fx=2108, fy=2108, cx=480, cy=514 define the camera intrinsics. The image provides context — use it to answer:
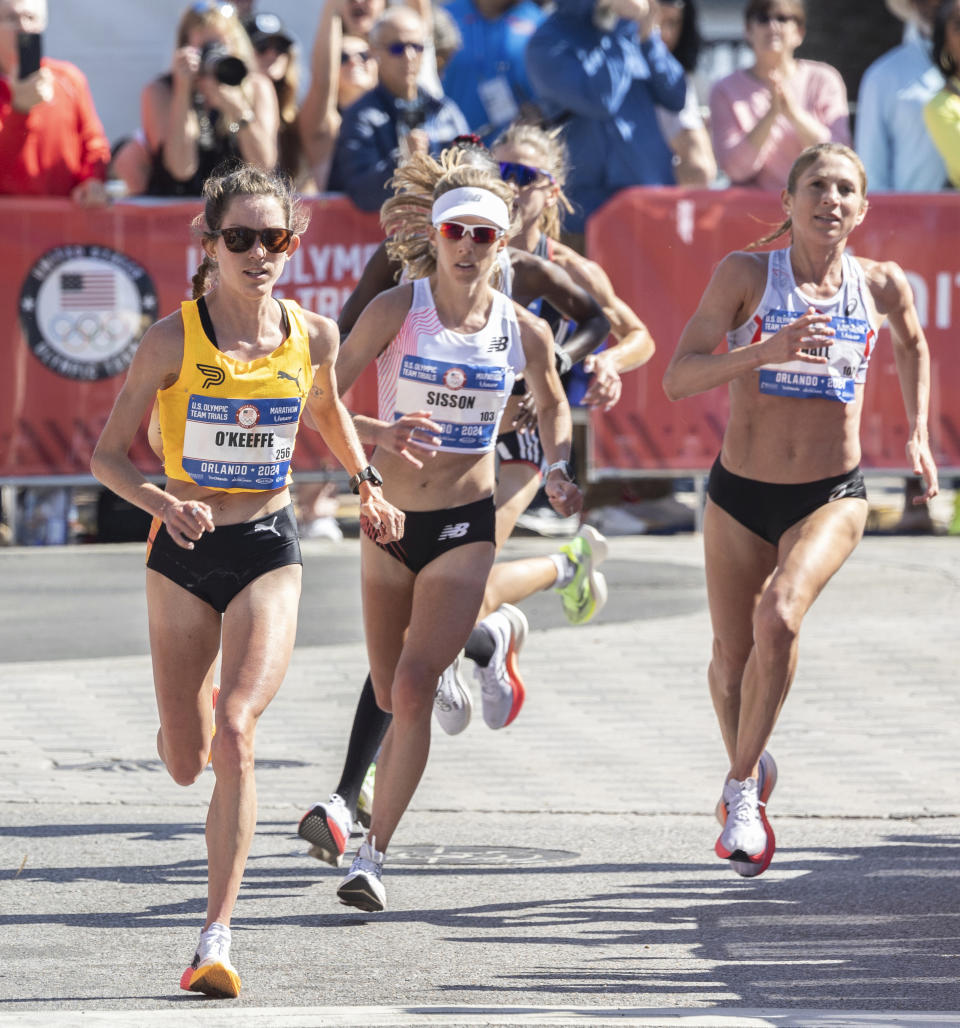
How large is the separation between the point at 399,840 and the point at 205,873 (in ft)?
2.37

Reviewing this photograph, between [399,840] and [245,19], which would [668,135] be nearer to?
[245,19]

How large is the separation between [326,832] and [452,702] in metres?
0.96

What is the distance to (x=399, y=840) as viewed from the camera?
6.80 meters

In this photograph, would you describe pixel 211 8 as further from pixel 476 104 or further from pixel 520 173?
pixel 520 173

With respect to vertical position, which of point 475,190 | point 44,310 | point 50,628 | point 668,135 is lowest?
point 50,628

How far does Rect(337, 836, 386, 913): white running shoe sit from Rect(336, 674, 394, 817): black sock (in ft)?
2.43

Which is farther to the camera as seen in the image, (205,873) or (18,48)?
(18,48)

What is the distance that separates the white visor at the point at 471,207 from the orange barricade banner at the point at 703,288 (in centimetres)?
640

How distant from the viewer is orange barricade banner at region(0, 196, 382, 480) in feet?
41.0

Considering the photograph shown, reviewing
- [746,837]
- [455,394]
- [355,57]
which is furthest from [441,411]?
[355,57]

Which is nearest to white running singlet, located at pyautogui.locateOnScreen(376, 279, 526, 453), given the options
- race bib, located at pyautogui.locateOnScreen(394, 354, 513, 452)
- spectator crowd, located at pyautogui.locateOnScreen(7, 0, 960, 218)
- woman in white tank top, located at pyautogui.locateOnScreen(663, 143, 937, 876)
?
race bib, located at pyautogui.locateOnScreen(394, 354, 513, 452)

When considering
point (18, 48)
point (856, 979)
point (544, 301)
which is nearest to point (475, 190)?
point (544, 301)

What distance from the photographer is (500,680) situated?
24.6 feet

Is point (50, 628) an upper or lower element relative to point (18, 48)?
lower
